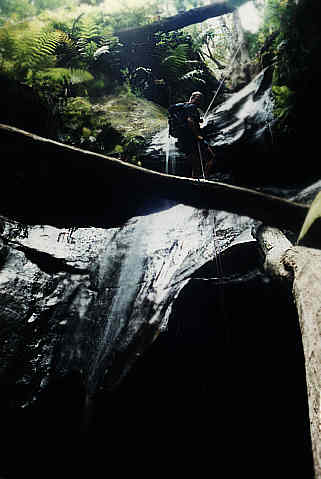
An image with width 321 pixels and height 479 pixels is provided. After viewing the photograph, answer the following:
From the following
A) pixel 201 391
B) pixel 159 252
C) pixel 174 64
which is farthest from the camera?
pixel 174 64

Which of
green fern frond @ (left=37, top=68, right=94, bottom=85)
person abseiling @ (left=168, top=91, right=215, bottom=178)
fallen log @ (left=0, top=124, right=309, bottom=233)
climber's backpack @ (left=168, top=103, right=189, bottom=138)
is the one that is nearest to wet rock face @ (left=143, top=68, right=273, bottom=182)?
person abseiling @ (left=168, top=91, right=215, bottom=178)

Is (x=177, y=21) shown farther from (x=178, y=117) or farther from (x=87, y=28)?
(x=178, y=117)

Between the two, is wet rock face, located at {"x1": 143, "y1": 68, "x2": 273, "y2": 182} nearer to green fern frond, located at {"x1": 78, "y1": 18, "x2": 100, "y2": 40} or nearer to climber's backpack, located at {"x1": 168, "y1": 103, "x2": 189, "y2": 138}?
climber's backpack, located at {"x1": 168, "y1": 103, "x2": 189, "y2": 138}

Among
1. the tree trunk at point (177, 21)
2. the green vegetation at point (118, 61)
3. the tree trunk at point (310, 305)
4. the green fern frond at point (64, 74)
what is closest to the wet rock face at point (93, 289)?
the tree trunk at point (310, 305)

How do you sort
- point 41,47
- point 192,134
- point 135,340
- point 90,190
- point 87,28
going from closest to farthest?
1. point 135,340
2. point 90,190
3. point 41,47
4. point 192,134
5. point 87,28

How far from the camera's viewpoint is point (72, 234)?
5281 millimetres

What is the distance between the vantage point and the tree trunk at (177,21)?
21.2 ft

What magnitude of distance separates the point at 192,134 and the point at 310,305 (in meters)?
5.44

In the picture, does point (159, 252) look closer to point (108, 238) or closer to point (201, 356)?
point (108, 238)

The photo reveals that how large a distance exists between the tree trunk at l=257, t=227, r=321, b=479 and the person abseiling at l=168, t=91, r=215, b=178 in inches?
158

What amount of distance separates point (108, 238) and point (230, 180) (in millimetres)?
3756

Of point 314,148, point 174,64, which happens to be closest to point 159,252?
point 314,148

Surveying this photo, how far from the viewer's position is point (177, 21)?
7.10m

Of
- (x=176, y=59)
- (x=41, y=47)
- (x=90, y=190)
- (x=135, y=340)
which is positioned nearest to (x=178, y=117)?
(x=90, y=190)
